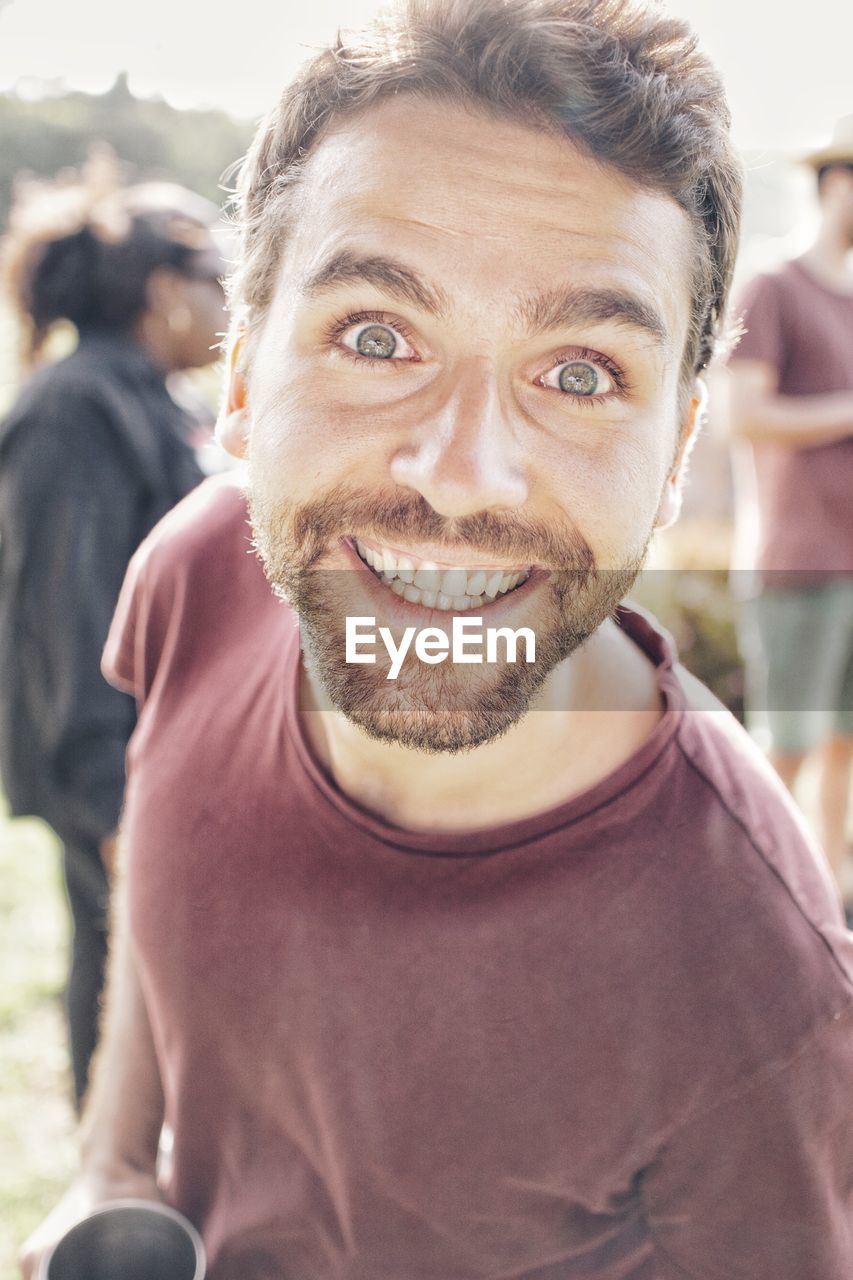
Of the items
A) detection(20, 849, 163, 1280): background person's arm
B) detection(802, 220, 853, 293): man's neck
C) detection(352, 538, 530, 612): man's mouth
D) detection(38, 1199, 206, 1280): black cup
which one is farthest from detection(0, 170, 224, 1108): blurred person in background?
detection(802, 220, 853, 293): man's neck

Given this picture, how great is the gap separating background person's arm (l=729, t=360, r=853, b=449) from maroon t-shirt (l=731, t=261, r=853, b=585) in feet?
0.11

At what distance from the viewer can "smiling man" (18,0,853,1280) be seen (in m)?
1.12

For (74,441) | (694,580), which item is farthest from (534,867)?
(694,580)

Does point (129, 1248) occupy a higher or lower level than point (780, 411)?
lower

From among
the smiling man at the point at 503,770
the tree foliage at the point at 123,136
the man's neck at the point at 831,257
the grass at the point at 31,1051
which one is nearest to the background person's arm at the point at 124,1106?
the smiling man at the point at 503,770

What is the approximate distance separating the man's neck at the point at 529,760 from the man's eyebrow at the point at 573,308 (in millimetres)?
395

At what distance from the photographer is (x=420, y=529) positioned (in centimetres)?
116

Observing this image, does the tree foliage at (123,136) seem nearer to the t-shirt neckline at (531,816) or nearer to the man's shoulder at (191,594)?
the man's shoulder at (191,594)

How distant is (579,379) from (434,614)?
30 centimetres

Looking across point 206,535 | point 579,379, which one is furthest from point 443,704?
point 206,535

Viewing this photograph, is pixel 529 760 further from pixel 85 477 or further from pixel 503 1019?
pixel 85 477

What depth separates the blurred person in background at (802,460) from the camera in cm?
326

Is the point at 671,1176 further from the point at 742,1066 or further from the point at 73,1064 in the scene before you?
the point at 73,1064

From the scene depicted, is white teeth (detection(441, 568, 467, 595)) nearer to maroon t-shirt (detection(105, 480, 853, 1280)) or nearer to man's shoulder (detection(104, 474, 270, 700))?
maroon t-shirt (detection(105, 480, 853, 1280))
